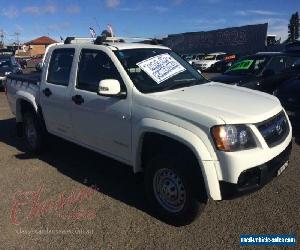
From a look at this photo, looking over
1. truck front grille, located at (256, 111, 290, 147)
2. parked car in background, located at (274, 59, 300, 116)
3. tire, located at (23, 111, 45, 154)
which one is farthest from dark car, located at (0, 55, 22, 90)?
truck front grille, located at (256, 111, 290, 147)

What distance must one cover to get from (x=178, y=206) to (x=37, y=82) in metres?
3.51

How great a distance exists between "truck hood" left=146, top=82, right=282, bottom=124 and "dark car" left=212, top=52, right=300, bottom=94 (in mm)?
4658

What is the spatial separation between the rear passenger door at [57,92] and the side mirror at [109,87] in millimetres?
1258

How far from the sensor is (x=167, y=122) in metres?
3.99

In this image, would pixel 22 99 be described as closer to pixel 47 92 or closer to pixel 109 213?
pixel 47 92

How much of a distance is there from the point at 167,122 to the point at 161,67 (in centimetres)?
119

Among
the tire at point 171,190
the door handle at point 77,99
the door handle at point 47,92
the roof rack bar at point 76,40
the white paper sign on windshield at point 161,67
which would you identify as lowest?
the tire at point 171,190

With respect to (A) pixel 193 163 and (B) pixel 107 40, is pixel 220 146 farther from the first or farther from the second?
(B) pixel 107 40

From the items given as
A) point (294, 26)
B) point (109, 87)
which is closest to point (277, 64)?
point (109, 87)

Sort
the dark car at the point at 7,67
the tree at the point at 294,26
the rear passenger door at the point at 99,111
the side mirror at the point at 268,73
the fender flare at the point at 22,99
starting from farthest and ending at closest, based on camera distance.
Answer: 1. the tree at the point at 294,26
2. the dark car at the point at 7,67
3. the side mirror at the point at 268,73
4. the fender flare at the point at 22,99
5. the rear passenger door at the point at 99,111

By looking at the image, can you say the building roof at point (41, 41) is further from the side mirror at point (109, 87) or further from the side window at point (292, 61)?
the side mirror at point (109, 87)

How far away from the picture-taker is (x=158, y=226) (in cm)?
416

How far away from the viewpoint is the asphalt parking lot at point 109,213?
391cm

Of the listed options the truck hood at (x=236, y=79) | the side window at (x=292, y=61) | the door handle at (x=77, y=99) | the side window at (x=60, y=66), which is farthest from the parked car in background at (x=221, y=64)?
the door handle at (x=77, y=99)
